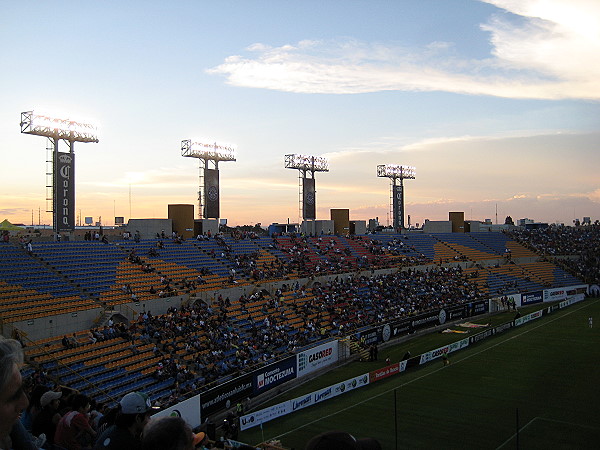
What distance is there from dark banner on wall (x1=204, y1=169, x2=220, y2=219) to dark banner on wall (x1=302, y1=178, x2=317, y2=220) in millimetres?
13699

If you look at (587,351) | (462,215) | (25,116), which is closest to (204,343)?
(25,116)

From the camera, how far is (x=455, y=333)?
144 feet

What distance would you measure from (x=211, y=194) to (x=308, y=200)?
15.4 metres

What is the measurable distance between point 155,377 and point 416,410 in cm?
1355

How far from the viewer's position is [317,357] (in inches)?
1297

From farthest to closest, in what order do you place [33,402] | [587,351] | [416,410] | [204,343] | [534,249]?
[534,249] → [587,351] → [204,343] → [416,410] → [33,402]

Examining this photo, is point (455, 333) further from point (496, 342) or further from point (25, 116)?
point (25, 116)

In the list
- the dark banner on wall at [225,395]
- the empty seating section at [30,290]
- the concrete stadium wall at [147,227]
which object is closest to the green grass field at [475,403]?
the dark banner on wall at [225,395]

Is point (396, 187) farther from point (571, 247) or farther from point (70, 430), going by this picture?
point (70, 430)

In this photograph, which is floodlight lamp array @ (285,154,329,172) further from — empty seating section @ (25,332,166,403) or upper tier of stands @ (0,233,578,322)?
empty seating section @ (25,332,166,403)

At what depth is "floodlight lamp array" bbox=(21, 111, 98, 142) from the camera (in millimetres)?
37844

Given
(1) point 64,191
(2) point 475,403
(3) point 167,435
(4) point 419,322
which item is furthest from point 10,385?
(4) point 419,322

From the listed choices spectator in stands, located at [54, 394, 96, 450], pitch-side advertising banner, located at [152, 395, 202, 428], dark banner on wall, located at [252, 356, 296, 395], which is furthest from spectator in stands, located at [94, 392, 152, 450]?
dark banner on wall, located at [252, 356, 296, 395]

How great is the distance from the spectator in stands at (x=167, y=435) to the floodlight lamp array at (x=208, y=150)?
51.7m
